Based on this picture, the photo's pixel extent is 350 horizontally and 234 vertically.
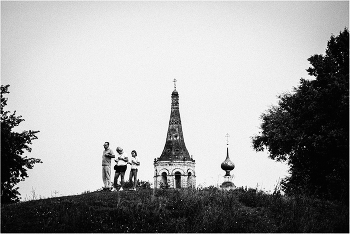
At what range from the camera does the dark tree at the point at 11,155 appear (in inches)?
790

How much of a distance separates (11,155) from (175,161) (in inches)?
1842

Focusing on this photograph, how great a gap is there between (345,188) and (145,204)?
360 inches

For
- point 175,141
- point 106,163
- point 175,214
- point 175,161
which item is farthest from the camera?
point 175,141

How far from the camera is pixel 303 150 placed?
77.1 ft

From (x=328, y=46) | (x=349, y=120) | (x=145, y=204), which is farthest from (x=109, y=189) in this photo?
(x=328, y=46)

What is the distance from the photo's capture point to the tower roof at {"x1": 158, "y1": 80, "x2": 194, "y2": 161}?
67.2 meters

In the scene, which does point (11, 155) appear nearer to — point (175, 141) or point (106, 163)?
point (106, 163)

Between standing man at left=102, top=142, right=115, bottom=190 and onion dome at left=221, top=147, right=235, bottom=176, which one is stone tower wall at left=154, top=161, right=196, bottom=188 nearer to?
onion dome at left=221, top=147, right=235, bottom=176

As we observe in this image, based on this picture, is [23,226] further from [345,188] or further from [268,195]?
[345,188]

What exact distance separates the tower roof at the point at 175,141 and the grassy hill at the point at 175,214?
4750 cm

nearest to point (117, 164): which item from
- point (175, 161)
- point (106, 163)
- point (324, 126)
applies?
point (106, 163)

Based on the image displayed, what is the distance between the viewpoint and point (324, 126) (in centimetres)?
2145

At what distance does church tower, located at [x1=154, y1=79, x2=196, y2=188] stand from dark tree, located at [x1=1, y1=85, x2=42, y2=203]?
144ft

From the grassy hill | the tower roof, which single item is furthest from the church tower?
the grassy hill
